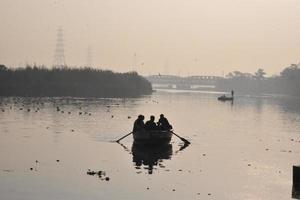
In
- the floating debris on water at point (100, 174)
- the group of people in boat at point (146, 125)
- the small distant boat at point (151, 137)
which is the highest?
the group of people in boat at point (146, 125)

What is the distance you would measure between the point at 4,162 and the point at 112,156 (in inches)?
308

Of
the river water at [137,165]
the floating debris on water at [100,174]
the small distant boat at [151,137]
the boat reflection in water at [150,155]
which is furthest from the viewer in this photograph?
the small distant boat at [151,137]

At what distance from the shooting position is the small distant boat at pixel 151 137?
48.1m

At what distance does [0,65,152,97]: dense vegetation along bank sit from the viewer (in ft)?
501

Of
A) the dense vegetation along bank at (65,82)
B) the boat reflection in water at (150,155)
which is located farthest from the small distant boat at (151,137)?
the dense vegetation along bank at (65,82)

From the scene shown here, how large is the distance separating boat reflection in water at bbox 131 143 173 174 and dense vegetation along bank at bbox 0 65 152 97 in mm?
103031

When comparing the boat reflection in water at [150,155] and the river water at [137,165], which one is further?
the boat reflection in water at [150,155]

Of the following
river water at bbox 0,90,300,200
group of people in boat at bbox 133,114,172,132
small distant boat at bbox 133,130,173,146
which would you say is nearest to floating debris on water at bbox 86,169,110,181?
river water at bbox 0,90,300,200

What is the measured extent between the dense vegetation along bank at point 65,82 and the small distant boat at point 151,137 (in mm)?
102470

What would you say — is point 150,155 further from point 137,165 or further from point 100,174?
point 100,174

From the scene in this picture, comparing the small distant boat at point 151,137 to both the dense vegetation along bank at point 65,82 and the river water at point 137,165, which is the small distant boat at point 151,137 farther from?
the dense vegetation along bank at point 65,82

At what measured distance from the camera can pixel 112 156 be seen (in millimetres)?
42156

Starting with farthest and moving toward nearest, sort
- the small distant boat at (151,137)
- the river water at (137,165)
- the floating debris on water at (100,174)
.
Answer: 1. the small distant boat at (151,137)
2. the floating debris on water at (100,174)
3. the river water at (137,165)

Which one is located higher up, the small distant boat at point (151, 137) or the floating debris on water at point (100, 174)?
the small distant boat at point (151, 137)
